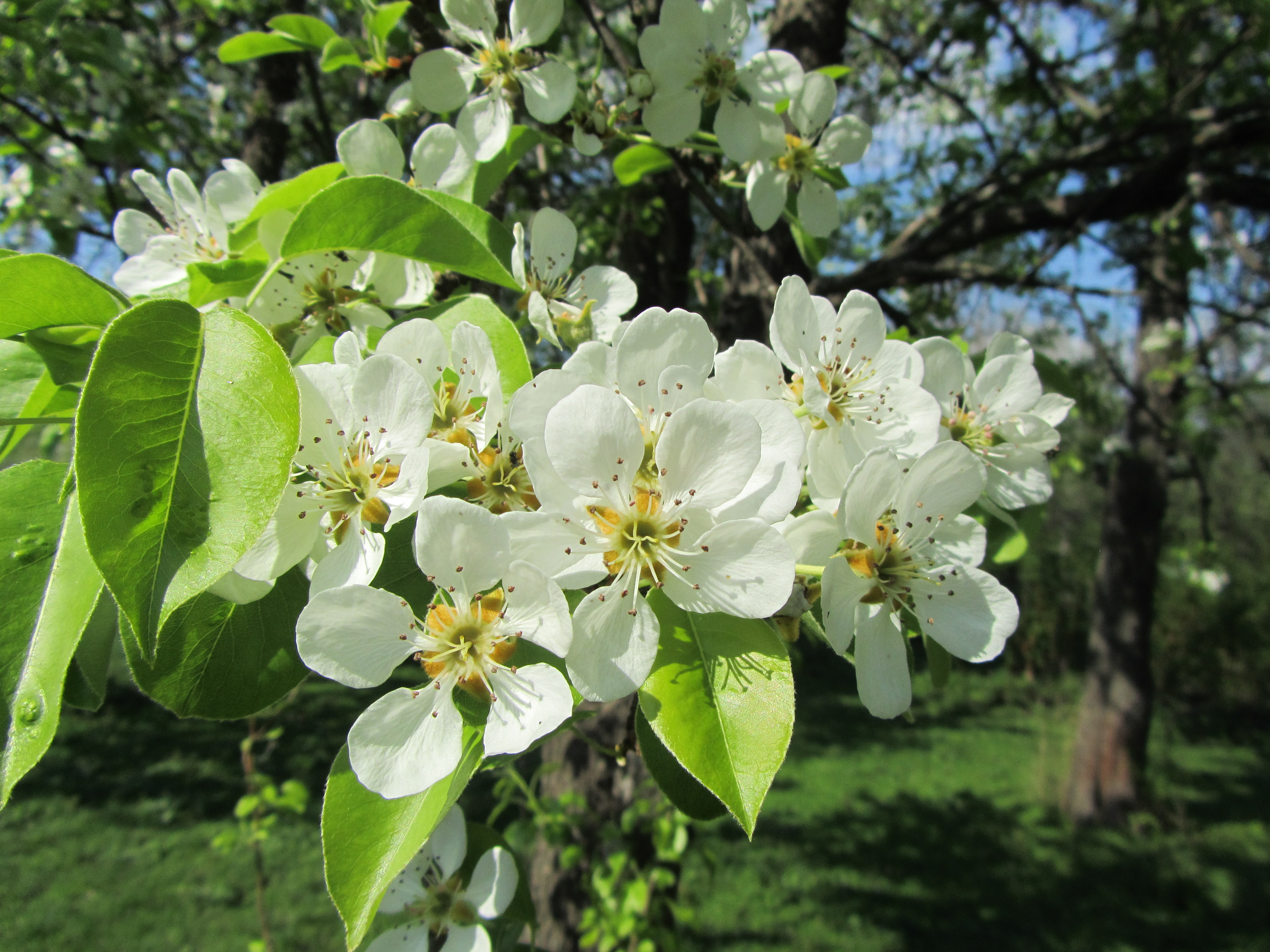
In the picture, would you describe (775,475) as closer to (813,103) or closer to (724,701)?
(724,701)

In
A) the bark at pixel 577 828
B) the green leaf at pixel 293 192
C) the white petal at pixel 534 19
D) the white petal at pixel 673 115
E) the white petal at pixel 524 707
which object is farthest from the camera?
the bark at pixel 577 828

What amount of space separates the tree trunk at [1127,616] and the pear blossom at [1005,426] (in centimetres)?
601

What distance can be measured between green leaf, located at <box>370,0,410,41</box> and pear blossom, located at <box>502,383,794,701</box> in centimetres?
102

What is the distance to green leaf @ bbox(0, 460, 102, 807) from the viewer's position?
0.72 metres

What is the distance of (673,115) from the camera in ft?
4.46

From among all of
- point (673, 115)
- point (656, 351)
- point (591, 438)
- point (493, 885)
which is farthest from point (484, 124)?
point (493, 885)

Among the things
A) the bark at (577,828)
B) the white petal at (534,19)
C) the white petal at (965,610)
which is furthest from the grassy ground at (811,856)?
the white petal at (534,19)

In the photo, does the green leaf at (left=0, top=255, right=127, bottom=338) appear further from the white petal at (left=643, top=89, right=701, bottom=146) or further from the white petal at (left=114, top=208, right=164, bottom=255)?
the white petal at (left=643, top=89, right=701, bottom=146)

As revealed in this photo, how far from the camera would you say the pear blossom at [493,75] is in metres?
1.25

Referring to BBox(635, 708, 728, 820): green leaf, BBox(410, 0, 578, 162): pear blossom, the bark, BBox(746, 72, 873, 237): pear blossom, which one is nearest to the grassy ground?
the bark

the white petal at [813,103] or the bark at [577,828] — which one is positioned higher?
the white petal at [813,103]

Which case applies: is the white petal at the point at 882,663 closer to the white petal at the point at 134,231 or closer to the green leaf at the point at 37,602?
the green leaf at the point at 37,602

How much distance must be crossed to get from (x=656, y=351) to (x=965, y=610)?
1.67ft

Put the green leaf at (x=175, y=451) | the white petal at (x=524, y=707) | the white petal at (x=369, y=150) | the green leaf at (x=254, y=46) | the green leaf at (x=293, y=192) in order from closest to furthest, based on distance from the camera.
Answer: the green leaf at (x=175, y=451), the white petal at (x=524, y=707), the green leaf at (x=293, y=192), the white petal at (x=369, y=150), the green leaf at (x=254, y=46)
